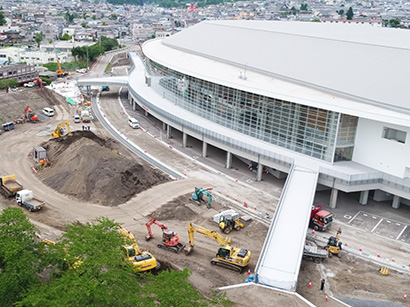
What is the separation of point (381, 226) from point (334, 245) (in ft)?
22.6

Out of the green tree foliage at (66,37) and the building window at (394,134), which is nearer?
the building window at (394,134)

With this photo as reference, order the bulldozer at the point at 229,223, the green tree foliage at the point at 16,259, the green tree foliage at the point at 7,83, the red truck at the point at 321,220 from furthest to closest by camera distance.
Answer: the green tree foliage at the point at 7,83 < the red truck at the point at 321,220 < the bulldozer at the point at 229,223 < the green tree foliage at the point at 16,259

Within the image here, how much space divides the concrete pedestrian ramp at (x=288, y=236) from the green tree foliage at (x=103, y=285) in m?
6.50

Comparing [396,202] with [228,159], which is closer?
[396,202]

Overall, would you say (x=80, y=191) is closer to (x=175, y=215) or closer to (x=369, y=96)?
(x=175, y=215)

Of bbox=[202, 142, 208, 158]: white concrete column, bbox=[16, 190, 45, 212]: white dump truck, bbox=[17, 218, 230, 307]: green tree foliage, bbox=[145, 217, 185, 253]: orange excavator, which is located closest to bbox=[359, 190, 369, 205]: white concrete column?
bbox=[202, 142, 208, 158]: white concrete column

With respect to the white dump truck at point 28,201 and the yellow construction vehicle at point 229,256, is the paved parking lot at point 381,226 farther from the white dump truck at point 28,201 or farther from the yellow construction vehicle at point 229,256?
the white dump truck at point 28,201

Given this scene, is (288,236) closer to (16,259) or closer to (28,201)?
(16,259)

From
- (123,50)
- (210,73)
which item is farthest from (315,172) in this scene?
(123,50)

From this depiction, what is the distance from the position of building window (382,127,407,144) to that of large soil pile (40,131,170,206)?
20.8 meters

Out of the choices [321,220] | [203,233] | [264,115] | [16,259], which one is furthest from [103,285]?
[264,115]

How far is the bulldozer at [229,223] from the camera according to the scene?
3406 cm

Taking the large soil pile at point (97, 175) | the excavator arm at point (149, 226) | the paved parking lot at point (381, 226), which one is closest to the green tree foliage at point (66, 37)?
the large soil pile at point (97, 175)

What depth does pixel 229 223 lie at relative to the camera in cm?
3422
